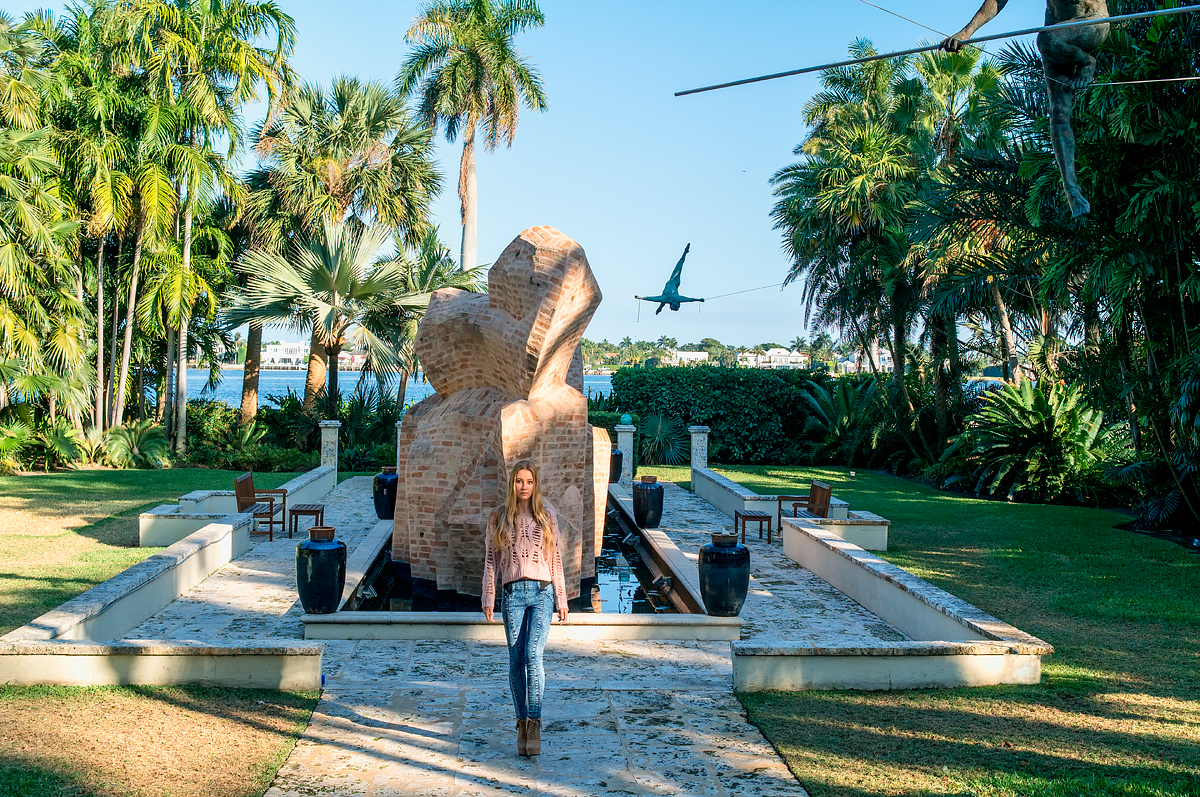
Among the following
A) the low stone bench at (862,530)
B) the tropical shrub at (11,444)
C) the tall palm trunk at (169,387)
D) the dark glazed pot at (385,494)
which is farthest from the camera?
the tall palm trunk at (169,387)

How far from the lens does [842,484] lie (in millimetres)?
20641

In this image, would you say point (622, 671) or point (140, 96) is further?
point (140, 96)

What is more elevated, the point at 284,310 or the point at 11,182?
the point at 11,182

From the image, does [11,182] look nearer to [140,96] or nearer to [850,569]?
[140,96]

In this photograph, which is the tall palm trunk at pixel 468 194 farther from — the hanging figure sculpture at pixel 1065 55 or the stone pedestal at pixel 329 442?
the hanging figure sculpture at pixel 1065 55

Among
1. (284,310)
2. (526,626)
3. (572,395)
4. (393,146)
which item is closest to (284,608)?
(572,395)

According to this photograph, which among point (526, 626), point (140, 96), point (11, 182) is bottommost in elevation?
point (526, 626)

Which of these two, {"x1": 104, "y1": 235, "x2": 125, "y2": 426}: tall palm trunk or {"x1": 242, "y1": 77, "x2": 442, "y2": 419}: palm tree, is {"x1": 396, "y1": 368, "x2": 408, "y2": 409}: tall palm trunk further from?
{"x1": 104, "y1": 235, "x2": 125, "y2": 426}: tall palm trunk

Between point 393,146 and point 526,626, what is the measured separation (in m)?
21.0

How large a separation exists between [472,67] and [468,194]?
360 cm

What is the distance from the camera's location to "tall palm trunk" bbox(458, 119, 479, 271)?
2823 cm

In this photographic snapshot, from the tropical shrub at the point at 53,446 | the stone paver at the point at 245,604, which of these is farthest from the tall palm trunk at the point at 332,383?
the stone paver at the point at 245,604

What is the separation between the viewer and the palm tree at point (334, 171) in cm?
2269

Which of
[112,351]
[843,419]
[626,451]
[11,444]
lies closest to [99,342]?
[112,351]
